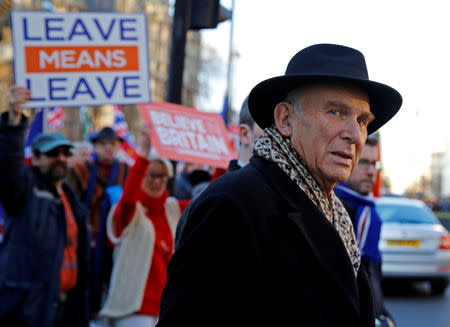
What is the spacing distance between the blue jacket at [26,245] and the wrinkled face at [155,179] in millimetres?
823

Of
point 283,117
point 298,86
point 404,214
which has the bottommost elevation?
point 404,214

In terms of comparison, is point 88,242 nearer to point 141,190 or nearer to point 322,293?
point 141,190

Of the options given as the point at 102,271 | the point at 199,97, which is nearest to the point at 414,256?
the point at 102,271

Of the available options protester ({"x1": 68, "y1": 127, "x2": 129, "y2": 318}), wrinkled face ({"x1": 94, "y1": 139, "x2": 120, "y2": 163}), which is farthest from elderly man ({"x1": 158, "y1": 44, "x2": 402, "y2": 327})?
wrinkled face ({"x1": 94, "y1": 139, "x2": 120, "y2": 163})

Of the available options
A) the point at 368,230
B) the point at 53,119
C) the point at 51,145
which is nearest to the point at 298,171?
the point at 368,230

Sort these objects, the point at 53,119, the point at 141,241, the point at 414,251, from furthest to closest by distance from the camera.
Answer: the point at 53,119 → the point at 414,251 → the point at 141,241

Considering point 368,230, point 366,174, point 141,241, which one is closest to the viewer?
point 368,230

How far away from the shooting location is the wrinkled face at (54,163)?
534 centimetres

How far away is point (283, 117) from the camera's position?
2588 mm

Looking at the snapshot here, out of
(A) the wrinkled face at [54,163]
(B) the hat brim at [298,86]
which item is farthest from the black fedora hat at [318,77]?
(A) the wrinkled face at [54,163]

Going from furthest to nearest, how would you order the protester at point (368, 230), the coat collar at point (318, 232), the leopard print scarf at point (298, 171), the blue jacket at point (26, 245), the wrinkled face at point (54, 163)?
the wrinkled face at point (54, 163) < the blue jacket at point (26, 245) < the protester at point (368, 230) < the leopard print scarf at point (298, 171) < the coat collar at point (318, 232)

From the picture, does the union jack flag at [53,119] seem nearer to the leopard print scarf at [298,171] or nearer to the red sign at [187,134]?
the red sign at [187,134]

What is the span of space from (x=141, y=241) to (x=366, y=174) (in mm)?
1765

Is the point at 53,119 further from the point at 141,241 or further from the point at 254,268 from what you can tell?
the point at 254,268
